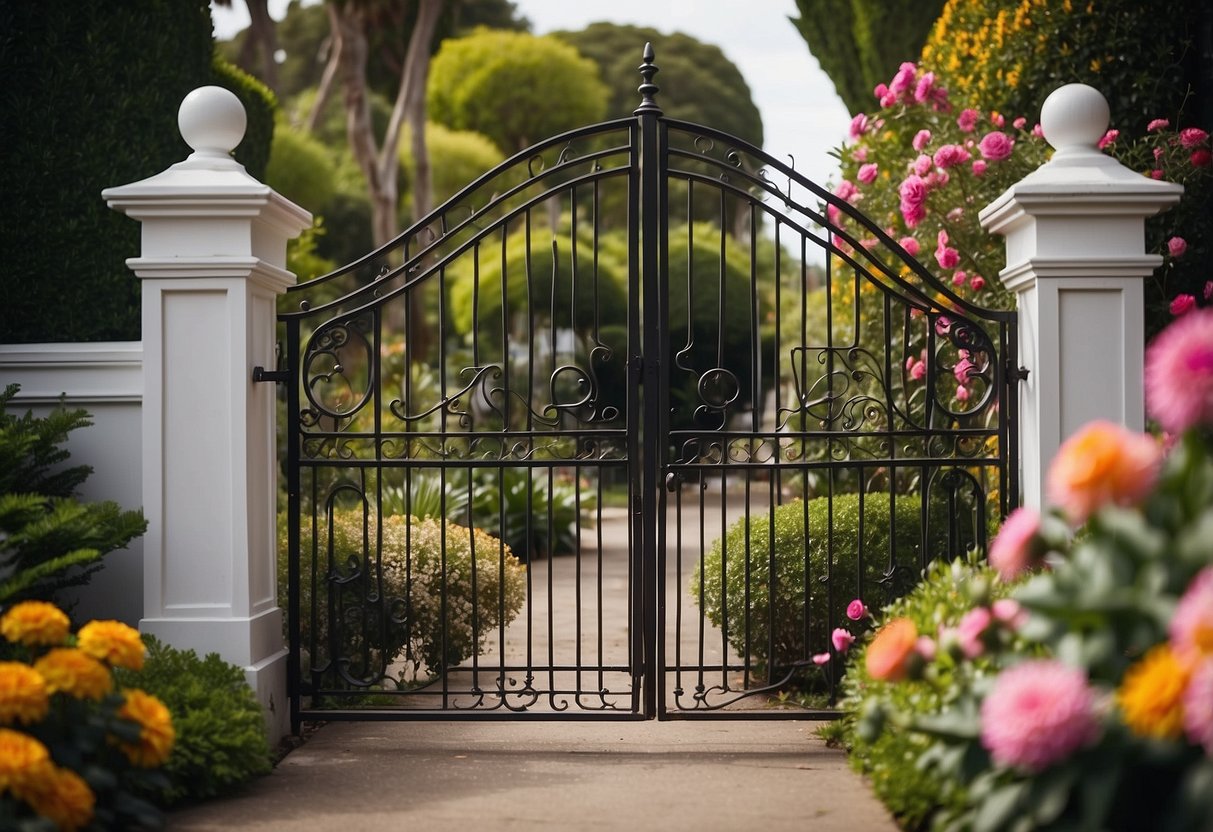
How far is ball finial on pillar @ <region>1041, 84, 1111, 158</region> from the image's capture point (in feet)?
16.8

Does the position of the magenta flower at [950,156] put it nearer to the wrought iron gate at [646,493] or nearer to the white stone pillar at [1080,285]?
the wrought iron gate at [646,493]

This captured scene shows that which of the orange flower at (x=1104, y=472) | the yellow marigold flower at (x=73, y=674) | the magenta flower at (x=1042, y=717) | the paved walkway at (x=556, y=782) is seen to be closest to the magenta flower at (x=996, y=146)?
the paved walkway at (x=556, y=782)

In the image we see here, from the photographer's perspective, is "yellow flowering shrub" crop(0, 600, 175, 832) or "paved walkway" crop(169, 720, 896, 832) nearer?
"yellow flowering shrub" crop(0, 600, 175, 832)

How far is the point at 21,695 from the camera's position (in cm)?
349

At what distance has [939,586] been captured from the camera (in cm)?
452

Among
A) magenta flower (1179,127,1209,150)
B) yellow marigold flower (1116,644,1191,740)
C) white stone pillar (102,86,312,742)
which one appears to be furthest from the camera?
magenta flower (1179,127,1209,150)

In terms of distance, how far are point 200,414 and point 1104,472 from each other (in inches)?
137

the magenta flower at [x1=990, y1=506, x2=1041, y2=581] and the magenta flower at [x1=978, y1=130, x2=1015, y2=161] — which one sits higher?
the magenta flower at [x1=978, y1=130, x2=1015, y2=161]

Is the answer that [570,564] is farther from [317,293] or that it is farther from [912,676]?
[317,293]

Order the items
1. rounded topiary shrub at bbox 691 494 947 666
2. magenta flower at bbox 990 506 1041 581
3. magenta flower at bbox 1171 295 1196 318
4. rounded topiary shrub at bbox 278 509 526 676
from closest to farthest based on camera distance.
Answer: magenta flower at bbox 990 506 1041 581 < rounded topiary shrub at bbox 278 509 526 676 < rounded topiary shrub at bbox 691 494 947 666 < magenta flower at bbox 1171 295 1196 318

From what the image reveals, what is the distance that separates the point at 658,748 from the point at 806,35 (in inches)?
381

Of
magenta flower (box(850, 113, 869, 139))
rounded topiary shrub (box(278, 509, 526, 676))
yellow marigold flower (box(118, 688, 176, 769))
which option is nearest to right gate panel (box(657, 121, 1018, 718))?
magenta flower (box(850, 113, 869, 139))

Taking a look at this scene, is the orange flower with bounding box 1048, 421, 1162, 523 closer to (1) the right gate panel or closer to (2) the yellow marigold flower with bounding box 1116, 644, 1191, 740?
(2) the yellow marigold flower with bounding box 1116, 644, 1191, 740

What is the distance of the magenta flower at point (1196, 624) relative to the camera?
2.50 metres
